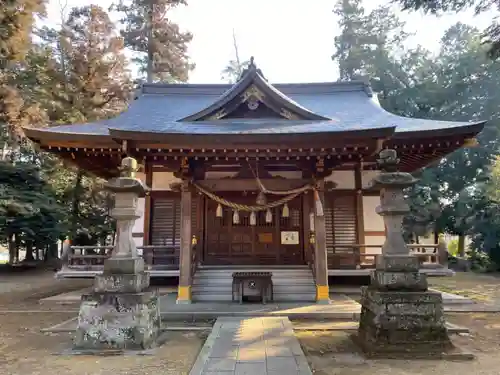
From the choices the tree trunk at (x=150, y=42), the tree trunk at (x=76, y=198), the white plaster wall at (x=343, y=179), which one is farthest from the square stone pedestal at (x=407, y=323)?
the tree trunk at (x=150, y=42)

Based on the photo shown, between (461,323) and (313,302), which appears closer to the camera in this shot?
(461,323)

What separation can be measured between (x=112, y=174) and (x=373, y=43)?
28730mm

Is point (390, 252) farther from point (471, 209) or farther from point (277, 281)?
point (471, 209)

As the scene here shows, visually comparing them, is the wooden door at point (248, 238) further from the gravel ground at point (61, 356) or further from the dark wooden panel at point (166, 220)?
the gravel ground at point (61, 356)

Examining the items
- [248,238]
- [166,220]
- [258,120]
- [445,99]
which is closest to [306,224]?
[248,238]

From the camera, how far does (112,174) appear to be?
1200 centimetres

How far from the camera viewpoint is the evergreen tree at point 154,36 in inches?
1064

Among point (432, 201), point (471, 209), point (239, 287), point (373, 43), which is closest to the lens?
point (239, 287)

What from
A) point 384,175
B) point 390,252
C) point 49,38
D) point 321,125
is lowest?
point 390,252

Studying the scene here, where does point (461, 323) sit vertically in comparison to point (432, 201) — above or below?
below

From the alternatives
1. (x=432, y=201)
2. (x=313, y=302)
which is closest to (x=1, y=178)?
(x=313, y=302)

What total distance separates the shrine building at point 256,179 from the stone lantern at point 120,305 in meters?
2.49

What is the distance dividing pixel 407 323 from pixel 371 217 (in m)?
6.18

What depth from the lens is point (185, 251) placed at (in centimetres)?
879
